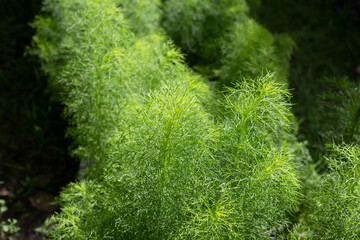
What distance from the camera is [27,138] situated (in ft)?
12.3

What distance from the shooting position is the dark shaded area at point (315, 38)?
453cm

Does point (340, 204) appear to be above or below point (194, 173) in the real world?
below

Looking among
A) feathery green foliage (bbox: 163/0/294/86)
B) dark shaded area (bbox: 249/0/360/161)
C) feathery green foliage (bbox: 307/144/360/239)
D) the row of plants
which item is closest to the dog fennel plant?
the row of plants

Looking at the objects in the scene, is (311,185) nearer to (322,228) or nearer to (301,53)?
(322,228)

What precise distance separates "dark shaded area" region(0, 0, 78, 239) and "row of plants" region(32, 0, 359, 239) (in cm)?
94

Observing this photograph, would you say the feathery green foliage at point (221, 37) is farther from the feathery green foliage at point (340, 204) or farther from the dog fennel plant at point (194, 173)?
the feathery green foliage at point (340, 204)

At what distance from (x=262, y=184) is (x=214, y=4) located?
2.00 m

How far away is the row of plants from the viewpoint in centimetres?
172

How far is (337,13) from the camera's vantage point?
5758mm

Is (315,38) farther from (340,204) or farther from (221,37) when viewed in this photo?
(340,204)

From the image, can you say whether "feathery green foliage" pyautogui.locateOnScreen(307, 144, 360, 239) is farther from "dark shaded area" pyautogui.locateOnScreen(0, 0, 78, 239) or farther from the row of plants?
"dark shaded area" pyautogui.locateOnScreen(0, 0, 78, 239)

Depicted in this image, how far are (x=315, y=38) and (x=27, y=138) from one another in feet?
13.2

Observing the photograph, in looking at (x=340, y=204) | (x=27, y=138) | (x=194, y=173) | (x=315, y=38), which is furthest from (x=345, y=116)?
(x=315, y=38)

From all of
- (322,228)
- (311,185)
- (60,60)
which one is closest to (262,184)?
(322,228)
